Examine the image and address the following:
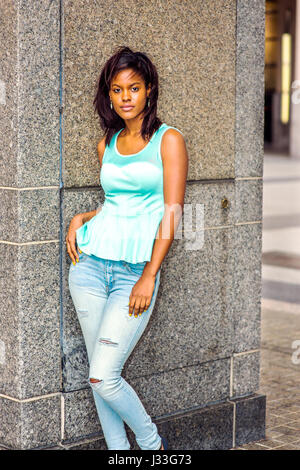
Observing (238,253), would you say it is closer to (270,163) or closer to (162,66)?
(162,66)

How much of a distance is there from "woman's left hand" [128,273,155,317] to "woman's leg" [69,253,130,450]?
169 mm

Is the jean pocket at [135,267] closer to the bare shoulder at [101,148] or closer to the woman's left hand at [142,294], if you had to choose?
the woman's left hand at [142,294]

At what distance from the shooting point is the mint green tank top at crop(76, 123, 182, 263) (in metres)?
3.91

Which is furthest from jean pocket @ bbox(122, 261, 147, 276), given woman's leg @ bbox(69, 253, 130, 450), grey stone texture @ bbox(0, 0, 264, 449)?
grey stone texture @ bbox(0, 0, 264, 449)

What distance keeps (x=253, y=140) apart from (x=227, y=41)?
1.90 ft

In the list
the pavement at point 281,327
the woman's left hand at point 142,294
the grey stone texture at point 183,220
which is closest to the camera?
the woman's left hand at point 142,294

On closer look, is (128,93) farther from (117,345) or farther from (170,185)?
(117,345)

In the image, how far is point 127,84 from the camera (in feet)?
12.8

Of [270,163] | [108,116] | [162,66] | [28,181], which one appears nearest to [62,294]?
[28,181]

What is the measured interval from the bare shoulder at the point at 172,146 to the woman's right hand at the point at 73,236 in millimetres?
579

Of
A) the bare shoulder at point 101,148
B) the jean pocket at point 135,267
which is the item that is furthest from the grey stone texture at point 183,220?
the jean pocket at point 135,267

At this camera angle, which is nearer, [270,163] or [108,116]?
[108,116]

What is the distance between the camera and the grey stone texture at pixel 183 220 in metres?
4.12

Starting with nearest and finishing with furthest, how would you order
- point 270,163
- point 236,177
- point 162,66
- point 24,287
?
point 24,287 < point 162,66 < point 236,177 < point 270,163
